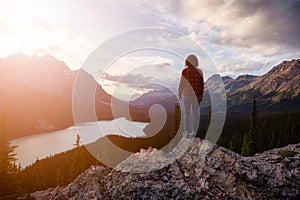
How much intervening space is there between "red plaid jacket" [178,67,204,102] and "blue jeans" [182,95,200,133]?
292 mm

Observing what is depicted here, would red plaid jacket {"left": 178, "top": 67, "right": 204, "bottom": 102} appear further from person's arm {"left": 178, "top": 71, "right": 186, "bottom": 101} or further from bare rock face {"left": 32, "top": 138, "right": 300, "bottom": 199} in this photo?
bare rock face {"left": 32, "top": 138, "right": 300, "bottom": 199}

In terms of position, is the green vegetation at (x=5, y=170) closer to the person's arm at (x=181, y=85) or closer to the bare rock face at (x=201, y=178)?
the bare rock face at (x=201, y=178)

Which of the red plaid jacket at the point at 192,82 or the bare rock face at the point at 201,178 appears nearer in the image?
the bare rock face at the point at 201,178

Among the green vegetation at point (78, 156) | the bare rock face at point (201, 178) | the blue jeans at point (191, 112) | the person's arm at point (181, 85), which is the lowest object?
the green vegetation at point (78, 156)

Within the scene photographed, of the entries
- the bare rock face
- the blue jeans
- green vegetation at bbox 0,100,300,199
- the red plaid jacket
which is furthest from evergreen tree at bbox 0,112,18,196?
the red plaid jacket

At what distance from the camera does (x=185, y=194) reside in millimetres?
9953

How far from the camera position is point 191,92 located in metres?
13.2

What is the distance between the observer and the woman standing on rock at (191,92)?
12.8 m

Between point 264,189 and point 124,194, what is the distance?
623cm

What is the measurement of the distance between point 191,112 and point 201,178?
158 inches

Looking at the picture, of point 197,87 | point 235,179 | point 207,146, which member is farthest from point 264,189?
point 197,87

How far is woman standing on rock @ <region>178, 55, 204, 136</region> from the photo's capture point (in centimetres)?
1283

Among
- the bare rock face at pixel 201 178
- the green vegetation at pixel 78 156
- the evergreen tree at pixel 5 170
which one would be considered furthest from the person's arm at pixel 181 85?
the evergreen tree at pixel 5 170

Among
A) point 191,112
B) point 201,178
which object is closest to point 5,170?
point 191,112
